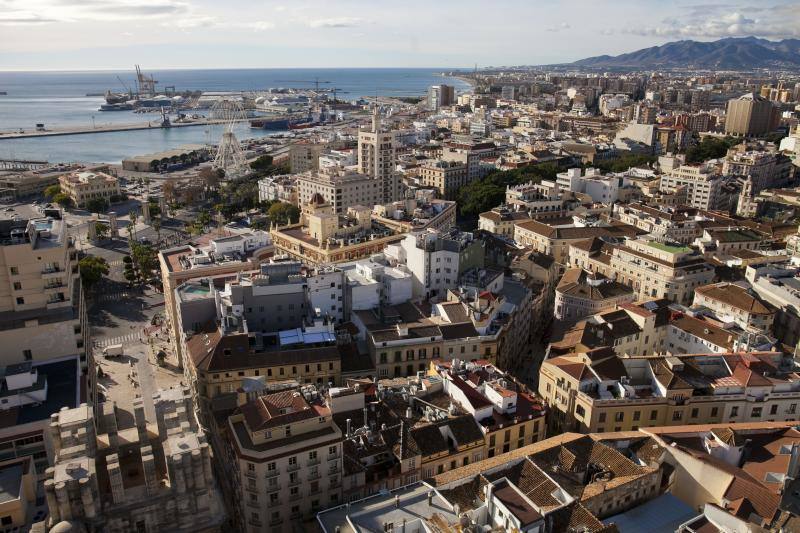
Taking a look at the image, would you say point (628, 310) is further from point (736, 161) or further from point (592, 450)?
point (736, 161)

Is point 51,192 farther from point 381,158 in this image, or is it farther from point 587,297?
point 587,297

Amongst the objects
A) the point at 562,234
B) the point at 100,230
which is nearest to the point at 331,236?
the point at 562,234

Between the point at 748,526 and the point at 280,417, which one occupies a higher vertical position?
the point at 280,417

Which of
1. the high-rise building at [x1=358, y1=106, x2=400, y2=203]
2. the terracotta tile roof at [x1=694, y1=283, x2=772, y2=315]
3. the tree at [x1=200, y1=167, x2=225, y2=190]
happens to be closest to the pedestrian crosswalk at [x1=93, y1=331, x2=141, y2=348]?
the high-rise building at [x1=358, y1=106, x2=400, y2=203]

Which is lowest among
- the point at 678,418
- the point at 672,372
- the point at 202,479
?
the point at 678,418

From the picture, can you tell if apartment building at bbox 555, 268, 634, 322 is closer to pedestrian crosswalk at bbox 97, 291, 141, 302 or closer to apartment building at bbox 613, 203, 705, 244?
apartment building at bbox 613, 203, 705, 244

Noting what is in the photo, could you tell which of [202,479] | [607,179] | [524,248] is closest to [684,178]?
[607,179]
